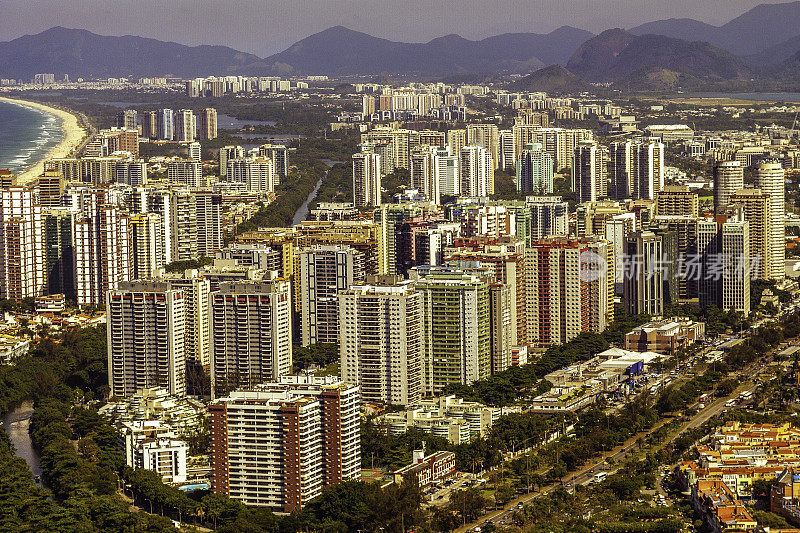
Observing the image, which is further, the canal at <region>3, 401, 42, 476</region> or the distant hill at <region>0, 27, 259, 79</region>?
the distant hill at <region>0, 27, 259, 79</region>

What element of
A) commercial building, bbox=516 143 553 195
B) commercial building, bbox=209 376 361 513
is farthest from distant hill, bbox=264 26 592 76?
commercial building, bbox=209 376 361 513

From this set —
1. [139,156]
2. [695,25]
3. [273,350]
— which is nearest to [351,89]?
[139,156]

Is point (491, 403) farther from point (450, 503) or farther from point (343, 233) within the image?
point (343, 233)

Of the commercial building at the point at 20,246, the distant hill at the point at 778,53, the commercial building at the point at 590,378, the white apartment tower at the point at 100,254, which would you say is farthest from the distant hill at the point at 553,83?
the commercial building at the point at 590,378

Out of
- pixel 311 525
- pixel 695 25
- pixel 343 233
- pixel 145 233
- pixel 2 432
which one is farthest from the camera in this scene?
pixel 695 25

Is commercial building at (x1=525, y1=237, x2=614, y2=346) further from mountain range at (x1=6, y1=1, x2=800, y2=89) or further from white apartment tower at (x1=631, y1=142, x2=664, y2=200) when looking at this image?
mountain range at (x1=6, y1=1, x2=800, y2=89)

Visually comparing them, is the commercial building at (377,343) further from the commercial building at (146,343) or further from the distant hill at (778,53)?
the distant hill at (778,53)

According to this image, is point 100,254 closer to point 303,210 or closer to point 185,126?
point 303,210
